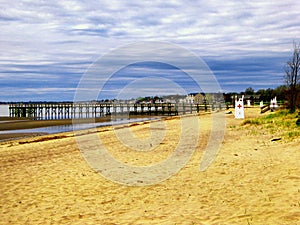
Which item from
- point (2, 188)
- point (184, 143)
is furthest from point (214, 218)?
point (184, 143)

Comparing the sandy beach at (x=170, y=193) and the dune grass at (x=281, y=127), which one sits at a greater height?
the dune grass at (x=281, y=127)

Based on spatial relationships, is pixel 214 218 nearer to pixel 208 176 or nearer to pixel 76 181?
pixel 208 176

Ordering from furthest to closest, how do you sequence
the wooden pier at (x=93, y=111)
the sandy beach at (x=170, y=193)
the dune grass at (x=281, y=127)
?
the wooden pier at (x=93, y=111)
the dune grass at (x=281, y=127)
the sandy beach at (x=170, y=193)

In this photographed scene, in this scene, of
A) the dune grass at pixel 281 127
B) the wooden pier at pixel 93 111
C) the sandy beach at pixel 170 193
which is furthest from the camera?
the wooden pier at pixel 93 111

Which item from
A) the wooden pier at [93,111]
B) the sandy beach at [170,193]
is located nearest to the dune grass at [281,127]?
the sandy beach at [170,193]

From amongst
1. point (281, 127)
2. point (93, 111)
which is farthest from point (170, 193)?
point (93, 111)

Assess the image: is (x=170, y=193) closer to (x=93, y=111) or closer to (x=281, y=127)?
(x=281, y=127)

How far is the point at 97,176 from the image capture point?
34.1 ft

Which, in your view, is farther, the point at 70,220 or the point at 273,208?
the point at 70,220

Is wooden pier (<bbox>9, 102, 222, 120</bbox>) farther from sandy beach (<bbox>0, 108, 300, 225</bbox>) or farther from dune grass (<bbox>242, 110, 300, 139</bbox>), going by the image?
sandy beach (<bbox>0, 108, 300, 225</bbox>)

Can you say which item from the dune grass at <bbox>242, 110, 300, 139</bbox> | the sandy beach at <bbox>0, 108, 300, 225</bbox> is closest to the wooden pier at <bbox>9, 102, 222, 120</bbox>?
the dune grass at <bbox>242, 110, 300, 139</bbox>

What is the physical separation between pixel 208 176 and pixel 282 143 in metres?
5.07

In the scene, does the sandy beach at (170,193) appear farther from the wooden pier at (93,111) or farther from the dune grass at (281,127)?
the wooden pier at (93,111)

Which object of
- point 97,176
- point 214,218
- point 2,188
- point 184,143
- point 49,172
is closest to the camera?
point 214,218
